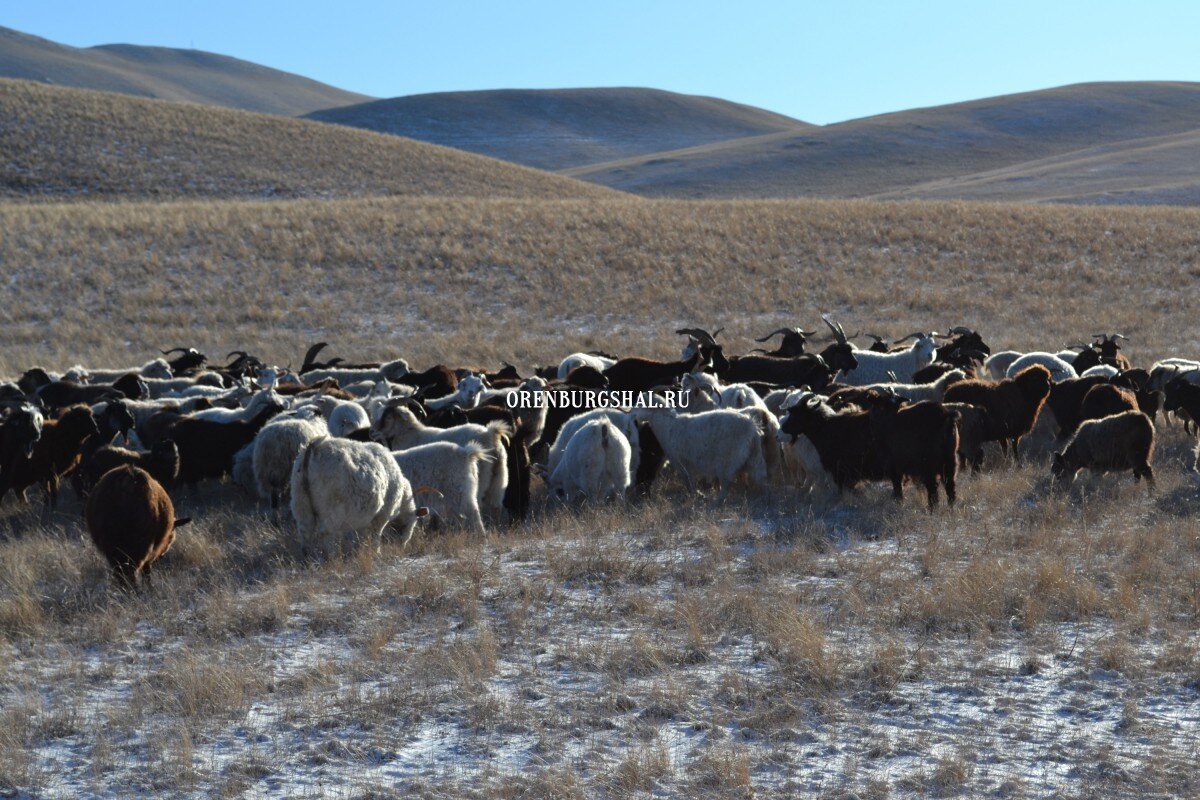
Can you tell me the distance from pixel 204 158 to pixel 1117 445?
164ft

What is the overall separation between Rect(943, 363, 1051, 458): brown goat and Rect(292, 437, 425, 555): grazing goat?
606 cm

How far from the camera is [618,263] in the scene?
1276 inches

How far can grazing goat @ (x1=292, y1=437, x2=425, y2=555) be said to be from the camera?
8.12 m

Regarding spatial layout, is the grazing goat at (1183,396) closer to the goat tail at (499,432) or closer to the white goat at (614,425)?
the white goat at (614,425)

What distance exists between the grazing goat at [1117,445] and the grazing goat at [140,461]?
26.6ft

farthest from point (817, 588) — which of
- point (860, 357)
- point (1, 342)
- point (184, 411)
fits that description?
point (1, 342)

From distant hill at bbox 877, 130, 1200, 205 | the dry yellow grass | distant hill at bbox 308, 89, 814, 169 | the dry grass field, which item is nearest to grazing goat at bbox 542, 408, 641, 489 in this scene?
the dry grass field

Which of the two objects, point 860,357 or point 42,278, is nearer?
point 860,357

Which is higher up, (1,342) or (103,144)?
(103,144)

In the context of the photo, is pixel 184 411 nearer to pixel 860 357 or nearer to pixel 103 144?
pixel 860 357

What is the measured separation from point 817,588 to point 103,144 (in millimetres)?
51994

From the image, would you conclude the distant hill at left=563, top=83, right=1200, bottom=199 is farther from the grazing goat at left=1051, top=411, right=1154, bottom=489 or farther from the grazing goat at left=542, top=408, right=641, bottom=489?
the grazing goat at left=542, top=408, right=641, bottom=489

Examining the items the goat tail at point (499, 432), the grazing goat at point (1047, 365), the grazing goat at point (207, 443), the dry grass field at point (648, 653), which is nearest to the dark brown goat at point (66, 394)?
the dry grass field at point (648, 653)

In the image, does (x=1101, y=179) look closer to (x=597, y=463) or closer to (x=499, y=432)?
(x=597, y=463)
